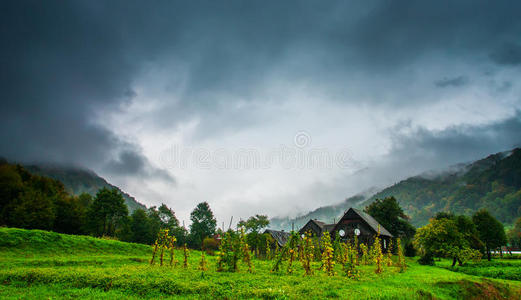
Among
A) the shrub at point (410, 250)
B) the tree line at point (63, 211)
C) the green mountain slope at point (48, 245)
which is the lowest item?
the shrub at point (410, 250)

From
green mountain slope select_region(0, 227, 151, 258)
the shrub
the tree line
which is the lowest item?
the shrub

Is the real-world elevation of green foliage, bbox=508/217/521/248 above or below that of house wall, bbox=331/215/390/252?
below

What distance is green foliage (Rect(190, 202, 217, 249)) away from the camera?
7894 cm

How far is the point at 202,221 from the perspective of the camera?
80500 millimetres

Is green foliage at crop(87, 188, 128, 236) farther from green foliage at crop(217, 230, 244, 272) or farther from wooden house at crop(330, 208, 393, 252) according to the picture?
green foliage at crop(217, 230, 244, 272)

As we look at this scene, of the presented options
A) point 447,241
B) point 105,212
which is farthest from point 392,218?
point 105,212

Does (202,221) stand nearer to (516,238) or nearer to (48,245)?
(48,245)

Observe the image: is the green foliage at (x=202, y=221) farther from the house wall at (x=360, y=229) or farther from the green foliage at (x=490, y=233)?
the green foliage at (x=490, y=233)

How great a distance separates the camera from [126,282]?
9.98 meters

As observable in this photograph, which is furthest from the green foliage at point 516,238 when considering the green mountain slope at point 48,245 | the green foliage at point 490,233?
the green mountain slope at point 48,245

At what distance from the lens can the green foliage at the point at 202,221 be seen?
78.9 meters

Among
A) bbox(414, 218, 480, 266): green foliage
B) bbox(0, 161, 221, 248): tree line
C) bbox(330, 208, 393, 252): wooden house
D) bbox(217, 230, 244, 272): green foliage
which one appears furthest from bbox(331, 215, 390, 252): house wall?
bbox(217, 230, 244, 272): green foliage

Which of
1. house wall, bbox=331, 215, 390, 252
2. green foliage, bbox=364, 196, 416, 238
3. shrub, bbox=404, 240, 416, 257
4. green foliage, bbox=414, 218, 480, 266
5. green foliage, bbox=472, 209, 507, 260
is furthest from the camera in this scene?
green foliage, bbox=364, 196, 416, 238

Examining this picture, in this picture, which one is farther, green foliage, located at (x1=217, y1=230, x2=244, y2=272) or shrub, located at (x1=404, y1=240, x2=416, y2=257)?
shrub, located at (x1=404, y1=240, x2=416, y2=257)
